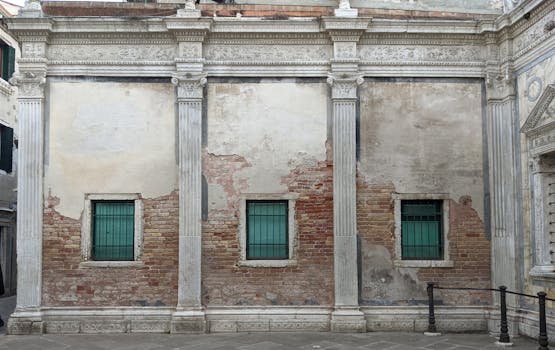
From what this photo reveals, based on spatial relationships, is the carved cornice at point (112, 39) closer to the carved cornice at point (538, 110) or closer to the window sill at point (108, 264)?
the window sill at point (108, 264)

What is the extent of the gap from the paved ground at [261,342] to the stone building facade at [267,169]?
0.37 m

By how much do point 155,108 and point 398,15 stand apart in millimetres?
5007

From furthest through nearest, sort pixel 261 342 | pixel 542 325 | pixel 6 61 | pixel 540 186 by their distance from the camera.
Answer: pixel 6 61 < pixel 540 186 < pixel 261 342 < pixel 542 325

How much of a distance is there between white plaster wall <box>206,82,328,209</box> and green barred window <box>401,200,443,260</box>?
6.44 ft

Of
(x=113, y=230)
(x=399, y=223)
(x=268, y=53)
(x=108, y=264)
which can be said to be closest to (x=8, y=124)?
(x=113, y=230)

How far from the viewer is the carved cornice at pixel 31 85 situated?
10633 millimetres

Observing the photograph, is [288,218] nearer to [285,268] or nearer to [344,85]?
[285,268]

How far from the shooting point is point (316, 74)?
1091 centimetres

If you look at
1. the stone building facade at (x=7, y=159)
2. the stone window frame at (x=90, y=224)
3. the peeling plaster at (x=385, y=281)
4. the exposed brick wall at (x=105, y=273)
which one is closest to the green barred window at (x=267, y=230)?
the exposed brick wall at (x=105, y=273)

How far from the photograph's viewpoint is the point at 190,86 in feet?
35.3

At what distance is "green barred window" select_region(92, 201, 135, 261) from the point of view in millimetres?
10695

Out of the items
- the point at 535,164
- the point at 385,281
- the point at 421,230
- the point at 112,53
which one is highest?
the point at 112,53

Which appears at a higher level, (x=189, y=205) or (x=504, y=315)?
(x=189, y=205)

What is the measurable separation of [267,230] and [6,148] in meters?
9.51
